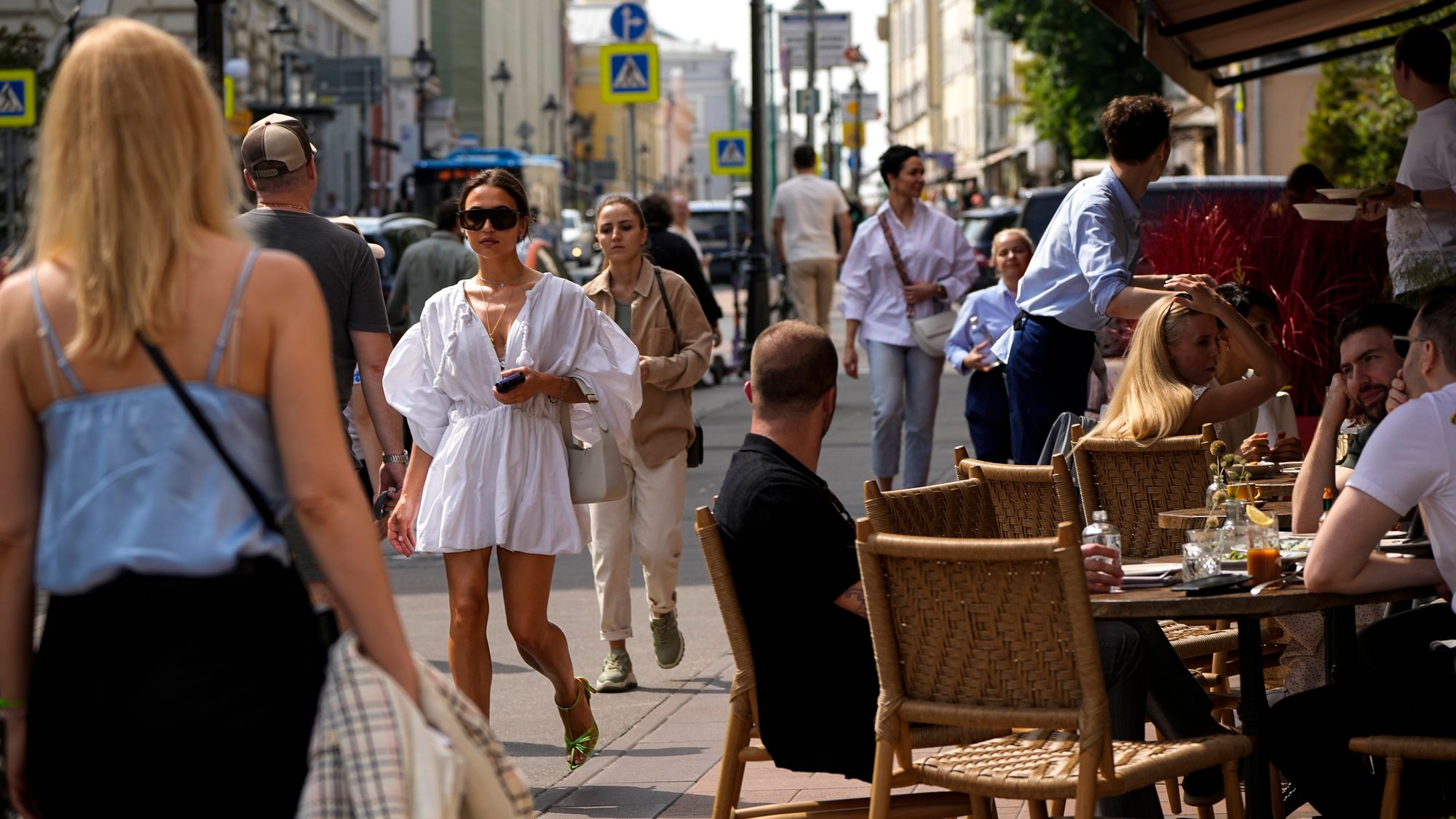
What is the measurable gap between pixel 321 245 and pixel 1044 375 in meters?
3.26

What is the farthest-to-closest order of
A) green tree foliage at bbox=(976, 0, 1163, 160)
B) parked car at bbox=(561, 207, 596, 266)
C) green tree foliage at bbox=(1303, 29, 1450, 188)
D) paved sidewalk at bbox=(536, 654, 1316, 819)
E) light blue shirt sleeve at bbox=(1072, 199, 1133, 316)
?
parked car at bbox=(561, 207, 596, 266)
green tree foliage at bbox=(976, 0, 1163, 160)
green tree foliage at bbox=(1303, 29, 1450, 188)
light blue shirt sleeve at bbox=(1072, 199, 1133, 316)
paved sidewalk at bbox=(536, 654, 1316, 819)

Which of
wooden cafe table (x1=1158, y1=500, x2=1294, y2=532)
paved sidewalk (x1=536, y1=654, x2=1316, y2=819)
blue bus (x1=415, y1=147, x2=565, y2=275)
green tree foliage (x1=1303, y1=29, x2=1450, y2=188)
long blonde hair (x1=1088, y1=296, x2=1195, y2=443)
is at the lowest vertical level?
paved sidewalk (x1=536, y1=654, x2=1316, y2=819)

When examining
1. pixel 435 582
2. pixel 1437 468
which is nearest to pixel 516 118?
pixel 435 582

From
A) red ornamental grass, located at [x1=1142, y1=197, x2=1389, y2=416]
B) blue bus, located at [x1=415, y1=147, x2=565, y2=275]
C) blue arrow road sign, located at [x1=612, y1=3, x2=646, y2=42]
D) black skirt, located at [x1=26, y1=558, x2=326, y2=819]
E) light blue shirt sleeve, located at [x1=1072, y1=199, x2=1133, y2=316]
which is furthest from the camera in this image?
blue bus, located at [x1=415, y1=147, x2=565, y2=275]

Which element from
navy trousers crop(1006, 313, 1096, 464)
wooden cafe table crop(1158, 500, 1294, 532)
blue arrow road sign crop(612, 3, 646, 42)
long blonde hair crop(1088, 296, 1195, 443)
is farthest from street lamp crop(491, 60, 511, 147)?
wooden cafe table crop(1158, 500, 1294, 532)

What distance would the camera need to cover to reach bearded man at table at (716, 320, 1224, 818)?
4547 millimetres

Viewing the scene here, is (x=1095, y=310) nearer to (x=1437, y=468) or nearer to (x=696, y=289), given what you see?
(x=696, y=289)

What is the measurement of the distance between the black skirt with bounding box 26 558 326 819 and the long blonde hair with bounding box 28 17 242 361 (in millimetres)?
360

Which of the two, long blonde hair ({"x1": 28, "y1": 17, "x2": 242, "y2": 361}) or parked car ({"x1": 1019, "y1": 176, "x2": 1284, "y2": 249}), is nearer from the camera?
long blonde hair ({"x1": 28, "y1": 17, "x2": 242, "y2": 361})

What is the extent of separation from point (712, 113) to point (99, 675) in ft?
569

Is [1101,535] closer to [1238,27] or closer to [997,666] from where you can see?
[997,666]

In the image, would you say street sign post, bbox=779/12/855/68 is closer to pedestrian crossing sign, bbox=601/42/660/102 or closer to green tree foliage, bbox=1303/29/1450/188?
green tree foliage, bbox=1303/29/1450/188

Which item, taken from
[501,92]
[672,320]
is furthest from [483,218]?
[501,92]

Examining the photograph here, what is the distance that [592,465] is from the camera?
6.39m
